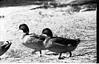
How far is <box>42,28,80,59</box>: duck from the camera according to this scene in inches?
108

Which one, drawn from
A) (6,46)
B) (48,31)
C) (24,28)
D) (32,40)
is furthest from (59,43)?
(6,46)

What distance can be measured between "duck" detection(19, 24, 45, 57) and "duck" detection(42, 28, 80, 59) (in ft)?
0.19

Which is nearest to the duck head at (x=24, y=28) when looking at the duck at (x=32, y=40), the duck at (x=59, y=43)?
the duck at (x=32, y=40)

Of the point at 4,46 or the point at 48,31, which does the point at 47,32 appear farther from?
the point at 4,46

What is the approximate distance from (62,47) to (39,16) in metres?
0.47

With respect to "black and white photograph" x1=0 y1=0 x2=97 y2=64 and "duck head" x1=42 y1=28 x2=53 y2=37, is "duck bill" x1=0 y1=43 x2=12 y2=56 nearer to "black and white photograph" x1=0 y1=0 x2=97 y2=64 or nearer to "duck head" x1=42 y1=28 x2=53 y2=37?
"black and white photograph" x1=0 y1=0 x2=97 y2=64

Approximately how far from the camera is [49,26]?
9.41 ft

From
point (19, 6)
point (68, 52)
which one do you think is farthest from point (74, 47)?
point (19, 6)

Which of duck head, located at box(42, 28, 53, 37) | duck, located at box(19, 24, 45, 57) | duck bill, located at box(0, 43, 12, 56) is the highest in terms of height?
duck head, located at box(42, 28, 53, 37)

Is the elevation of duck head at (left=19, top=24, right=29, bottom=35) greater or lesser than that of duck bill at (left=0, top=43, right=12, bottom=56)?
greater

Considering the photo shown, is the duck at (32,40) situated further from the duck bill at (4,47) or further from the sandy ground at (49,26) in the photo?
the duck bill at (4,47)

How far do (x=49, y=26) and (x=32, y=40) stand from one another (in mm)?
253

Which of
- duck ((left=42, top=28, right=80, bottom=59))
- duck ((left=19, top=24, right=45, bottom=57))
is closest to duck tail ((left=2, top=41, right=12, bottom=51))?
duck ((left=19, top=24, right=45, bottom=57))

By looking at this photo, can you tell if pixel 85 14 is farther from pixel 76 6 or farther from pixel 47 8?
pixel 47 8
